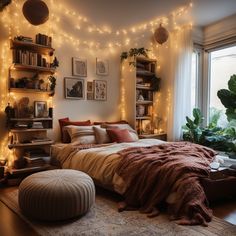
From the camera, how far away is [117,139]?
13.6 ft

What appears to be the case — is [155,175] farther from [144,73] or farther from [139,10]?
[144,73]

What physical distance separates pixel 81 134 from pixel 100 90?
1.17m

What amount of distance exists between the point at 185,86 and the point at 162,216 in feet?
10.9

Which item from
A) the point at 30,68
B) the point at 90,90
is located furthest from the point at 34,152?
the point at 90,90

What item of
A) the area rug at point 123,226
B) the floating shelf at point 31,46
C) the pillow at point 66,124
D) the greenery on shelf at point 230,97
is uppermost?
the floating shelf at point 31,46

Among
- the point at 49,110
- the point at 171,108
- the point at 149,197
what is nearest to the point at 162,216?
the point at 149,197

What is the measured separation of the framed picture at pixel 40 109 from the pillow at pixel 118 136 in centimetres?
108

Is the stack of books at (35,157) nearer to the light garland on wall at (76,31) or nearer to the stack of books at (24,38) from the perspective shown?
the light garland on wall at (76,31)

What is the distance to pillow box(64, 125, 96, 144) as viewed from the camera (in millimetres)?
4008

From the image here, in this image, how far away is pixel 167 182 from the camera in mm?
2633

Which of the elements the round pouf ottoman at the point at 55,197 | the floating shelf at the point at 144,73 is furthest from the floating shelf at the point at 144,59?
the round pouf ottoman at the point at 55,197

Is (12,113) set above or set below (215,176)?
above

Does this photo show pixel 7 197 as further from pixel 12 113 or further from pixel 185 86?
pixel 185 86

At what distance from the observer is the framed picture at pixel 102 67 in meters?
4.86
